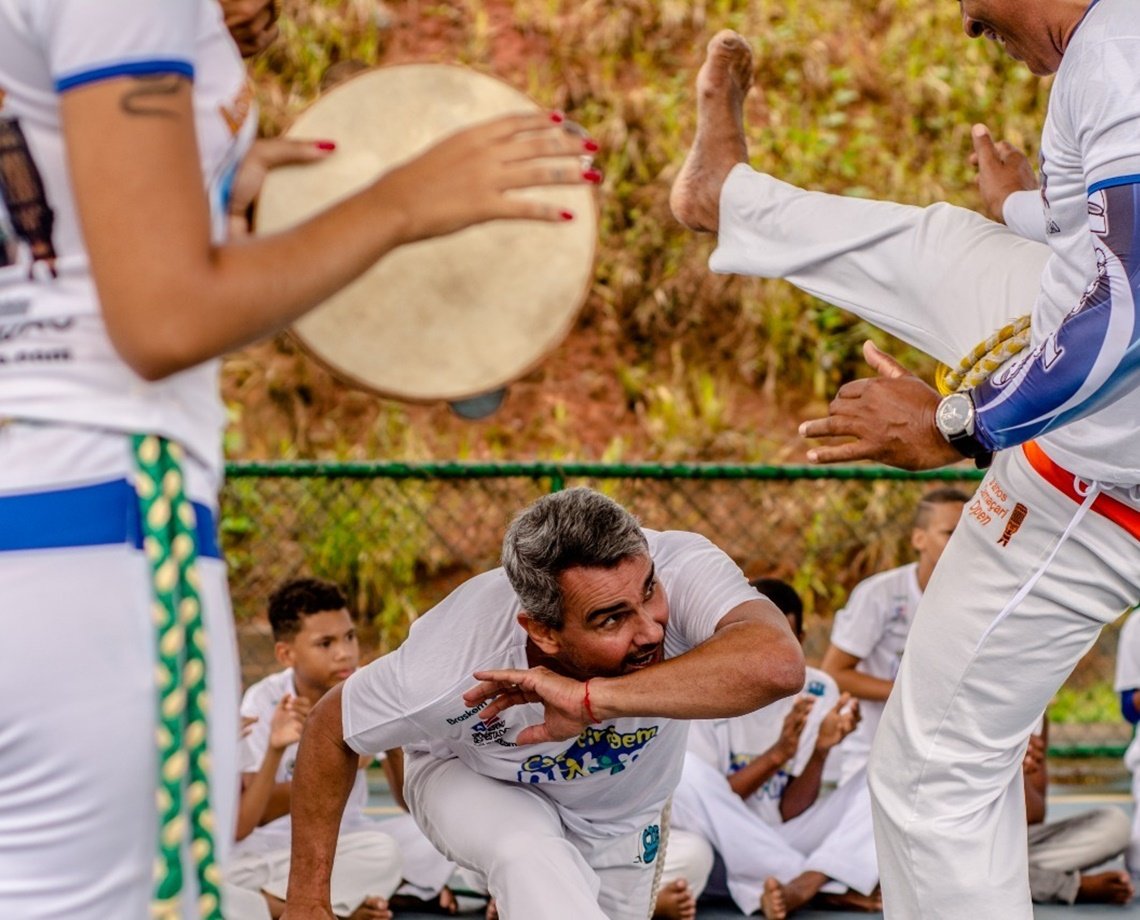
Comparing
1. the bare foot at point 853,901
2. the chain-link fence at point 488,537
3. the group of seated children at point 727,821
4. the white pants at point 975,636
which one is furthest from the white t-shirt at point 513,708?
the chain-link fence at point 488,537

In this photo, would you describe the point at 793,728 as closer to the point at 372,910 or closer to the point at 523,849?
the point at 372,910

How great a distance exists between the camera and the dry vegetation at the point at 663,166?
9203 millimetres

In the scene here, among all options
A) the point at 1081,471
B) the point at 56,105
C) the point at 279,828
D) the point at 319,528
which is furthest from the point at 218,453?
the point at 319,528

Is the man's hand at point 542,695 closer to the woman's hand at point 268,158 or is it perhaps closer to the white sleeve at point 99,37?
the woman's hand at point 268,158

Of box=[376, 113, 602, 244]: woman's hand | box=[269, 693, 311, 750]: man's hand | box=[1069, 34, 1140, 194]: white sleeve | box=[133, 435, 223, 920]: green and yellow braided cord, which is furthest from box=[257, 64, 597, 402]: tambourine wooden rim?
box=[133, 435, 223, 920]: green and yellow braided cord

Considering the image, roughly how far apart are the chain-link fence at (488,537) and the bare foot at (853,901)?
2651 millimetres

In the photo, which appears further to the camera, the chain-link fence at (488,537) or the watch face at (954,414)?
the chain-link fence at (488,537)

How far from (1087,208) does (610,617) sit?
37.2 inches

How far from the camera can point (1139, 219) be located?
1.96m

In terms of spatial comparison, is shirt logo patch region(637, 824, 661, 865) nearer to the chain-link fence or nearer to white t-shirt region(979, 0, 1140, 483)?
white t-shirt region(979, 0, 1140, 483)

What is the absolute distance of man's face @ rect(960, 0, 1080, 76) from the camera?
2.18 meters

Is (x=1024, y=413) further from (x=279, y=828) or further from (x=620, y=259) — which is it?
(x=620, y=259)

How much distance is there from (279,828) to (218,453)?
9.15 feet

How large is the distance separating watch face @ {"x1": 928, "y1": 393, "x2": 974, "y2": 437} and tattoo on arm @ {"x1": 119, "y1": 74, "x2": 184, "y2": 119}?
4.47 ft
